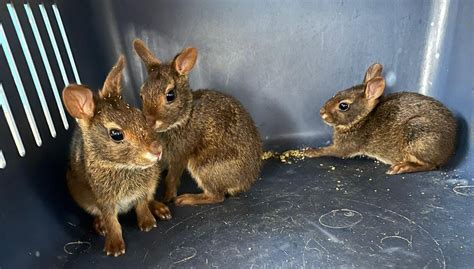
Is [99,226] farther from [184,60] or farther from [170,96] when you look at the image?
[184,60]

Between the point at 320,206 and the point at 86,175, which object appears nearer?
the point at 86,175

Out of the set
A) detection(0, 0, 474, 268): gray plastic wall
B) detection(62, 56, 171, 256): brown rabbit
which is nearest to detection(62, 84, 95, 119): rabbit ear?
detection(62, 56, 171, 256): brown rabbit

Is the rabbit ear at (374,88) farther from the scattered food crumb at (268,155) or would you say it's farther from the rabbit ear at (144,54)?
the rabbit ear at (144,54)

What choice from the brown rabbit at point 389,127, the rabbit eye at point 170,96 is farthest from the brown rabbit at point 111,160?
the brown rabbit at point 389,127

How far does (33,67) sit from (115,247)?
903 millimetres

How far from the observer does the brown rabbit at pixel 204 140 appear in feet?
8.43

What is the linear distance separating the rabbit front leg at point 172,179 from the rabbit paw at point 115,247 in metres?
0.43

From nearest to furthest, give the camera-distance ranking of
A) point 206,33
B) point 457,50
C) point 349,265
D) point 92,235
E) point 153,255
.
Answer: point 349,265 < point 153,255 < point 92,235 < point 457,50 < point 206,33

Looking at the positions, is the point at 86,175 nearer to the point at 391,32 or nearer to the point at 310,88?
the point at 310,88

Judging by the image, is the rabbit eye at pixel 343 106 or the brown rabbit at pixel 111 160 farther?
the rabbit eye at pixel 343 106

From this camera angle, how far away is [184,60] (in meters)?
2.56

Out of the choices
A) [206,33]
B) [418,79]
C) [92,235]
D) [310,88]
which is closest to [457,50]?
[418,79]

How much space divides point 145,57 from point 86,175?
27.0 inches

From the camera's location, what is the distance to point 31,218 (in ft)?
7.16
